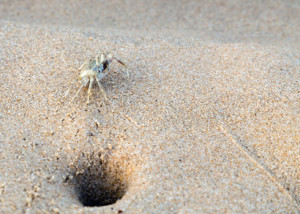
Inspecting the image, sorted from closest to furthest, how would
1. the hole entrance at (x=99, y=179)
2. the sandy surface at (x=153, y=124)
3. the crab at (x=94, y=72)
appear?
the sandy surface at (x=153, y=124)
the hole entrance at (x=99, y=179)
the crab at (x=94, y=72)

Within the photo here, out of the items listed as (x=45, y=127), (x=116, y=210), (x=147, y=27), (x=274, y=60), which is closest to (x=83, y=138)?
(x=45, y=127)

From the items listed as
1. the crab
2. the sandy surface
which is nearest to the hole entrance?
the sandy surface

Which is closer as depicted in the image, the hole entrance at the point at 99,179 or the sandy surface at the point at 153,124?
the sandy surface at the point at 153,124

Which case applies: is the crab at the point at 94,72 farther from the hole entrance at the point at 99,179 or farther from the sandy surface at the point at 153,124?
the hole entrance at the point at 99,179

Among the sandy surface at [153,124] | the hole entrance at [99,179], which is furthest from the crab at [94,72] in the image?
the hole entrance at [99,179]

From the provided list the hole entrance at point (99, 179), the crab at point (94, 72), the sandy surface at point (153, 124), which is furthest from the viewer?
the crab at point (94, 72)

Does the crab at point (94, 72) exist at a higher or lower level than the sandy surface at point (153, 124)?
higher
